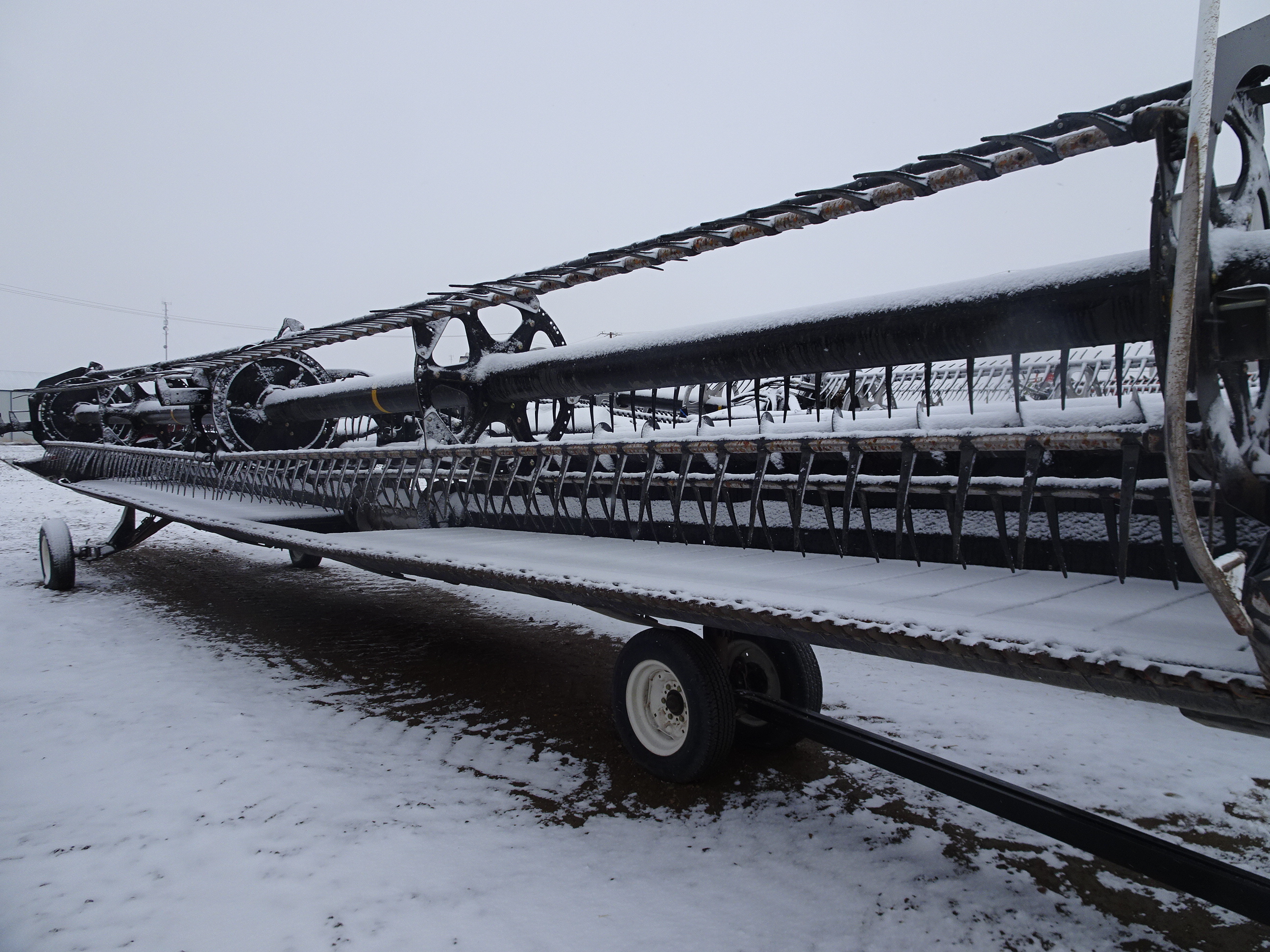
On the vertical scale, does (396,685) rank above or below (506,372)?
below

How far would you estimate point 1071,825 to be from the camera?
2045 millimetres

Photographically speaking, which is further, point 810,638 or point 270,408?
point 270,408

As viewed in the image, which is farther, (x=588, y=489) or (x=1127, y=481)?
(x=588, y=489)

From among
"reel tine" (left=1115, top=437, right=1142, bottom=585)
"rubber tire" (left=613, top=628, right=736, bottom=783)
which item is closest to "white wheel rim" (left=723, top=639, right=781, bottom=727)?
"rubber tire" (left=613, top=628, right=736, bottom=783)

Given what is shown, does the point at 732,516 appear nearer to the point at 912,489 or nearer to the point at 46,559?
the point at 912,489

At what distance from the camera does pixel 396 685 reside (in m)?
4.42

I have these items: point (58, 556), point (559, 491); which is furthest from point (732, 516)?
point (58, 556)

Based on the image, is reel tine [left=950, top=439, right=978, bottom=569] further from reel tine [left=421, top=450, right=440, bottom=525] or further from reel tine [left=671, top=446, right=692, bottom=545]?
reel tine [left=421, top=450, right=440, bottom=525]

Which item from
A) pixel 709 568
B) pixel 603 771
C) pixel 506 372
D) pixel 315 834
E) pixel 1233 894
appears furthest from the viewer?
pixel 506 372

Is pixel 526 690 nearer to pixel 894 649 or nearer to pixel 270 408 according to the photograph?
pixel 894 649

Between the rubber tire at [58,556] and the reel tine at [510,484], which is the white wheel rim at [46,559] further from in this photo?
the reel tine at [510,484]

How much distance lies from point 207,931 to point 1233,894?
2598mm

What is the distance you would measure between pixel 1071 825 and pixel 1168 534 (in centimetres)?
89

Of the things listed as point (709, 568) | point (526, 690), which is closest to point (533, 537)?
point (526, 690)
